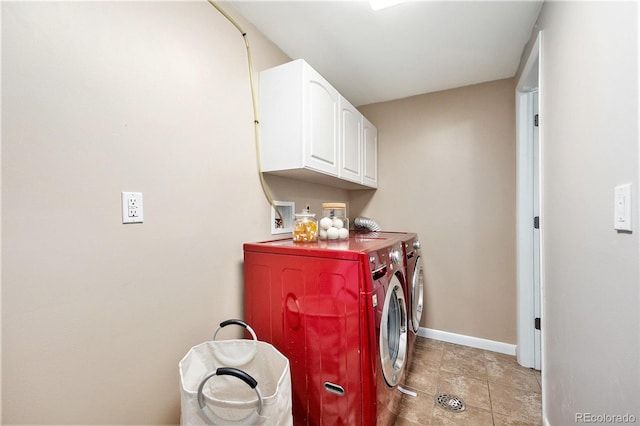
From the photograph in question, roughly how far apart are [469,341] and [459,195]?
1.32m

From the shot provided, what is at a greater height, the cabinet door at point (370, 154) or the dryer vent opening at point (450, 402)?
the cabinet door at point (370, 154)

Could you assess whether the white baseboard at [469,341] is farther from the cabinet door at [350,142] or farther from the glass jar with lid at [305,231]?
the glass jar with lid at [305,231]

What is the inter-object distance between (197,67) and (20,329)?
124 centimetres

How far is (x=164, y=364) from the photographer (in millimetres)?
1176

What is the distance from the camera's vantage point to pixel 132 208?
1.06 metres

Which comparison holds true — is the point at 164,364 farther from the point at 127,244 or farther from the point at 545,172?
the point at 545,172

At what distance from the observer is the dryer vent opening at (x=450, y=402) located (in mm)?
1622

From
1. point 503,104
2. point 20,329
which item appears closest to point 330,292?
point 20,329

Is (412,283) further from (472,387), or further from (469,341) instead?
(469,341)

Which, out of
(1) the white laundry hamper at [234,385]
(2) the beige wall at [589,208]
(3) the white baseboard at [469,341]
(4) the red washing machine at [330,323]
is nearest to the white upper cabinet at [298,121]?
(4) the red washing machine at [330,323]

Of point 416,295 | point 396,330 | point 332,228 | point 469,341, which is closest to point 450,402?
point 396,330

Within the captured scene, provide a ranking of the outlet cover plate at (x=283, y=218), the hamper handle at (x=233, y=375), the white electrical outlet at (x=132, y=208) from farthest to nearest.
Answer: the outlet cover plate at (x=283, y=218), the white electrical outlet at (x=132, y=208), the hamper handle at (x=233, y=375)

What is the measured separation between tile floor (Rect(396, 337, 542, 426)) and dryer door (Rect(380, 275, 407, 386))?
34 cm

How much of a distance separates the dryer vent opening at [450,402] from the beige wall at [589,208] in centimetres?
43
